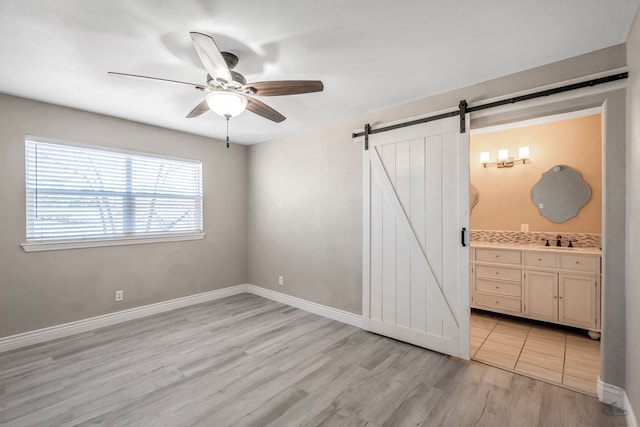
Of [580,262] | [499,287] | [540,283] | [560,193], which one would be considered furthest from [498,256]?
[560,193]

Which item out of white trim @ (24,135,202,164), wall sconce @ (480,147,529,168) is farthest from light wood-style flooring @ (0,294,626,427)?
wall sconce @ (480,147,529,168)

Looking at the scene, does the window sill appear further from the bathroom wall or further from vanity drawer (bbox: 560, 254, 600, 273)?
vanity drawer (bbox: 560, 254, 600, 273)

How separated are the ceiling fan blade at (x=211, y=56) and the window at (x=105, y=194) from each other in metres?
2.40

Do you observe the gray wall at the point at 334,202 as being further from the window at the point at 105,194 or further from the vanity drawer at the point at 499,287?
the vanity drawer at the point at 499,287

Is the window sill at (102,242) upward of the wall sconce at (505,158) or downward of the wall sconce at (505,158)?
downward

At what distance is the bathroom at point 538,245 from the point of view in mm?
2932

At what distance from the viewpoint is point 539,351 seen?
2803mm

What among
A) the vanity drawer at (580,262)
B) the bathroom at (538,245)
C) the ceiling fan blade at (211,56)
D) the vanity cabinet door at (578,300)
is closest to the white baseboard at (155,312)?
the bathroom at (538,245)

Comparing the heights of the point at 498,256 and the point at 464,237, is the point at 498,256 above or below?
below

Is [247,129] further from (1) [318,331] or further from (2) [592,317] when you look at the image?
A: (2) [592,317]

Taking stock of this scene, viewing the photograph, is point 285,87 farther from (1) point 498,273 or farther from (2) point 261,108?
(1) point 498,273

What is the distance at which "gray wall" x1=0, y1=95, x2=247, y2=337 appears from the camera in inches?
113

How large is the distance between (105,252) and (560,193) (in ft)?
18.3

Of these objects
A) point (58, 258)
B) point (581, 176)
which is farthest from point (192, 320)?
point (581, 176)
